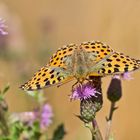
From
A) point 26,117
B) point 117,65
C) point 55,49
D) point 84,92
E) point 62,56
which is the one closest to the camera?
point 117,65

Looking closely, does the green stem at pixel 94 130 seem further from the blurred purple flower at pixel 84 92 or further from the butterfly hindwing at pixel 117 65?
the butterfly hindwing at pixel 117 65

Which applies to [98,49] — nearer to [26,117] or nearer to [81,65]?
[81,65]

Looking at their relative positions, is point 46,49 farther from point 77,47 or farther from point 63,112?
point 77,47

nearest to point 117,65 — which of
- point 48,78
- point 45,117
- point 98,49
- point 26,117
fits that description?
point 98,49

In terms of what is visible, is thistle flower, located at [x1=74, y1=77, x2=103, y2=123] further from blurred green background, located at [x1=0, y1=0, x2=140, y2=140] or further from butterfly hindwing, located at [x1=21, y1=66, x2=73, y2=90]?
blurred green background, located at [x1=0, y1=0, x2=140, y2=140]

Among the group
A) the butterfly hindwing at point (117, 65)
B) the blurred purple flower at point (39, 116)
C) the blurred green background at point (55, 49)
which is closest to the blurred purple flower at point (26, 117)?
the blurred purple flower at point (39, 116)

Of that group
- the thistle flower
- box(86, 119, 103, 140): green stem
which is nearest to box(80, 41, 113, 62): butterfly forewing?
the thistle flower
